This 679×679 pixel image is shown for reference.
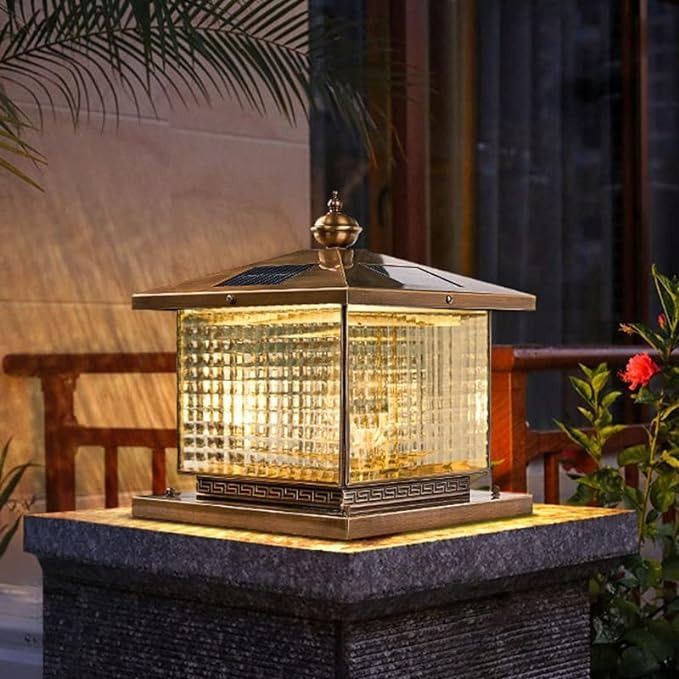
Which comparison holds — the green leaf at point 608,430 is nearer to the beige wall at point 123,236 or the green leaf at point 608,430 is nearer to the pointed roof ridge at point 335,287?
the pointed roof ridge at point 335,287

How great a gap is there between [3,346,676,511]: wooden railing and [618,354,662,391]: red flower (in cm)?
16

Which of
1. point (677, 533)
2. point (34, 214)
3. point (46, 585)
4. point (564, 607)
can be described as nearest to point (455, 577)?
point (564, 607)

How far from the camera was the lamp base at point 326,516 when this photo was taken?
2256 millimetres

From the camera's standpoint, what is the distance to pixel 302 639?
2221 mm

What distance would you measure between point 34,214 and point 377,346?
2469 millimetres

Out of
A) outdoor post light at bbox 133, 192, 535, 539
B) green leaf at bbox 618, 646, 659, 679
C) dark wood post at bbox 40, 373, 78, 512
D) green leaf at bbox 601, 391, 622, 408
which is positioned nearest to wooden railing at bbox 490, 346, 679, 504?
green leaf at bbox 601, 391, 622, 408

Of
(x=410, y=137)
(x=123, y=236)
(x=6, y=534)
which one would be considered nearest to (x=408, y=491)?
(x=6, y=534)

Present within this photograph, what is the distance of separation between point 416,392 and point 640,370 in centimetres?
107

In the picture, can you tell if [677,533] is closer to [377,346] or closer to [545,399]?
[377,346]

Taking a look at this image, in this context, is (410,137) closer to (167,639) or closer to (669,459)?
(669,459)

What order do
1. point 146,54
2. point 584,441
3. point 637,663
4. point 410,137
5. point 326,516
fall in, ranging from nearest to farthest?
1. point 326,516
2. point 637,663
3. point 584,441
4. point 146,54
5. point 410,137

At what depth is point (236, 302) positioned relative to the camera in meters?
2.39

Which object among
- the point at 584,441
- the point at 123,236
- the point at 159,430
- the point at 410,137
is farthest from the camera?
the point at 410,137

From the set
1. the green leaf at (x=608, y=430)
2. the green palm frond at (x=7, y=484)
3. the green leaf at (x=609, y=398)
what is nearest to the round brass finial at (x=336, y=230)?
the green leaf at (x=609, y=398)
